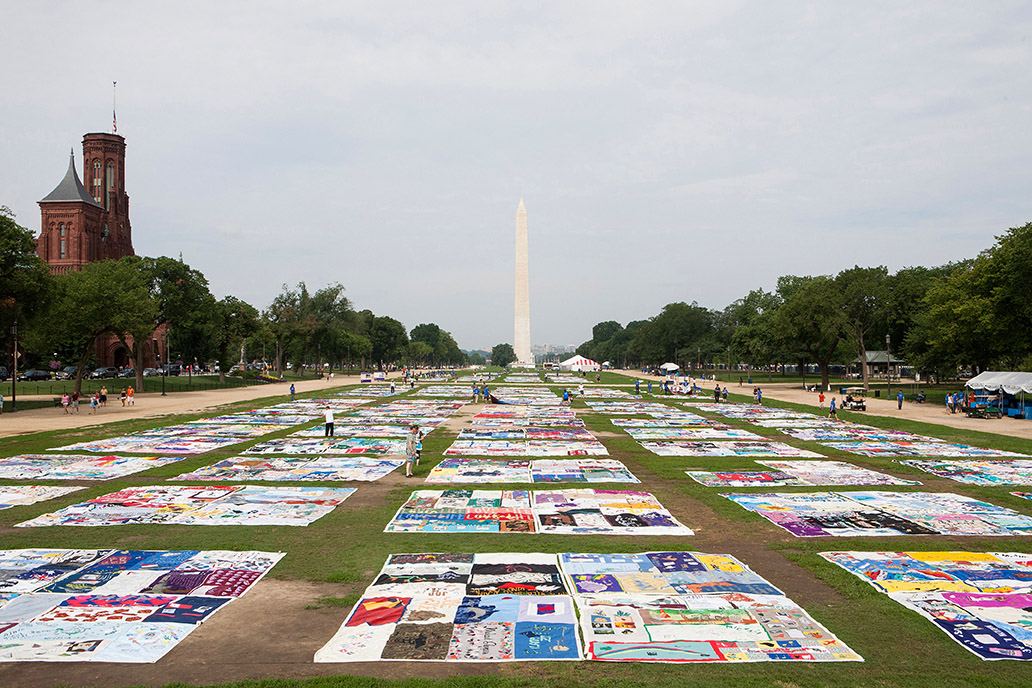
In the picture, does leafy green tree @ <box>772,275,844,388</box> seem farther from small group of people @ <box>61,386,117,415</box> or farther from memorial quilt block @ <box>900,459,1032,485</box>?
small group of people @ <box>61,386,117,415</box>

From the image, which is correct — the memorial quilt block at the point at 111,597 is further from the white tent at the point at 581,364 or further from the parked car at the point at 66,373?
the white tent at the point at 581,364

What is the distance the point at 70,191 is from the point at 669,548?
341ft

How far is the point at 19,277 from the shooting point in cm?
4212

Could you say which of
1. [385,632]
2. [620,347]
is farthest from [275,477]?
[620,347]

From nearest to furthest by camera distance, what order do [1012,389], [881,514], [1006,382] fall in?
[881,514], [1012,389], [1006,382]

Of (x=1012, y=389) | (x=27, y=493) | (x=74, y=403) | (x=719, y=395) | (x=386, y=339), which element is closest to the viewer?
(x=27, y=493)

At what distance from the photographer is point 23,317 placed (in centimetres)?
4391

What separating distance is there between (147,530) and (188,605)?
505 cm

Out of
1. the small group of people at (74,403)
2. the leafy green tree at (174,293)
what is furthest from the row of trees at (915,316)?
the leafy green tree at (174,293)

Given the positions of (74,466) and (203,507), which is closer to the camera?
(203,507)

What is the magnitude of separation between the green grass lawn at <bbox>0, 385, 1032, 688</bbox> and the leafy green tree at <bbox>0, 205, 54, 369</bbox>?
94.8 feet

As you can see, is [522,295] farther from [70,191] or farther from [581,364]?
[70,191]

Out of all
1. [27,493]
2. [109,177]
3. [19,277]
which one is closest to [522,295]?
[109,177]

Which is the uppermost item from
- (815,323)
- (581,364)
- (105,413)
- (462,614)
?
(815,323)
